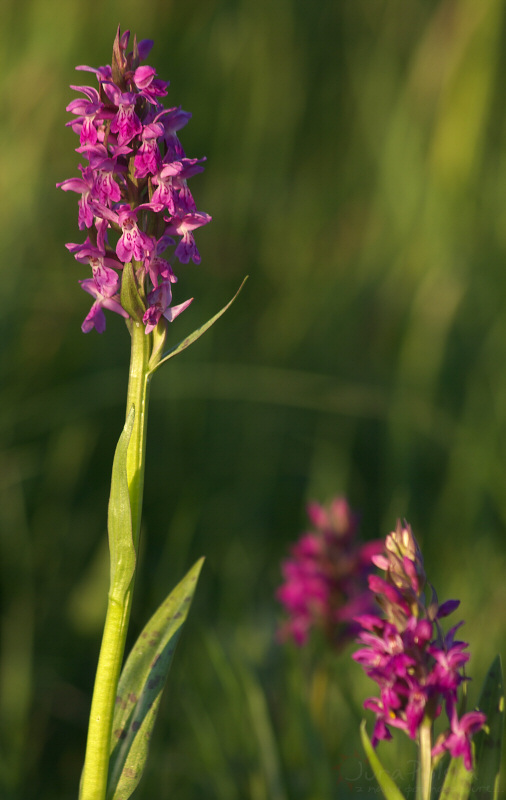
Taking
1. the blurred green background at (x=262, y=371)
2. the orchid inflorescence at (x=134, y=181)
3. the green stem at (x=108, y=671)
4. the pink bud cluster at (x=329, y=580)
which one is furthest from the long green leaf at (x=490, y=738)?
the pink bud cluster at (x=329, y=580)

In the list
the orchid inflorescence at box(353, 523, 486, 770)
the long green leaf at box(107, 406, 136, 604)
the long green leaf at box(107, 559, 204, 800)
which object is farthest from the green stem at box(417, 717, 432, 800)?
the long green leaf at box(107, 406, 136, 604)

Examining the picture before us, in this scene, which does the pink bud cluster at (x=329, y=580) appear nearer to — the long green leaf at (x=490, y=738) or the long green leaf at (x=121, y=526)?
the long green leaf at (x=490, y=738)

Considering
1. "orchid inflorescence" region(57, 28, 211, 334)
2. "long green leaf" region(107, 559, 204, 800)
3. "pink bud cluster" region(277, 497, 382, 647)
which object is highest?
"orchid inflorescence" region(57, 28, 211, 334)

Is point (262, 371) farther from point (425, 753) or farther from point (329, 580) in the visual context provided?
point (425, 753)

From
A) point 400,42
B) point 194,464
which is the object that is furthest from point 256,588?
point 400,42

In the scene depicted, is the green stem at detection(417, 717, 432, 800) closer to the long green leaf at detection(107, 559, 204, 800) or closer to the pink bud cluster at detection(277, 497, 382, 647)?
the long green leaf at detection(107, 559, 204, 800)

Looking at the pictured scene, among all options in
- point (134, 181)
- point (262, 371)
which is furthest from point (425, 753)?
point (262, 371)
